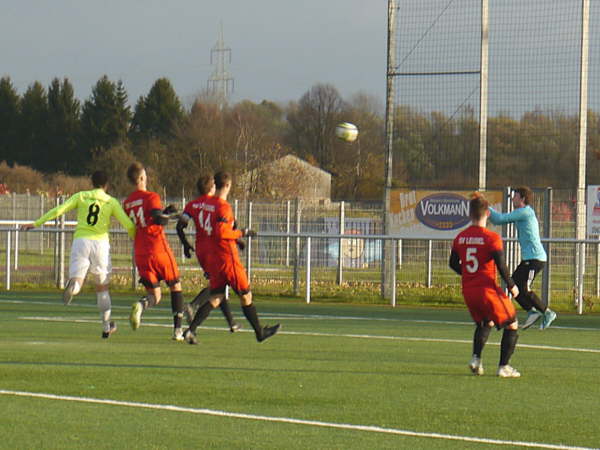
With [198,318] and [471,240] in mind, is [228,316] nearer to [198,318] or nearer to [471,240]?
[198,318]

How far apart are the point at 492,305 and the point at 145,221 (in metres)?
4.63

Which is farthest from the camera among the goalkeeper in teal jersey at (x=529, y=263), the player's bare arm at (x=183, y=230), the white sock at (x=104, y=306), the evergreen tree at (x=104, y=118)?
the evergreen tree at (x=104, y=118)

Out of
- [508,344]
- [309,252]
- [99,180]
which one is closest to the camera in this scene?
[508,344]

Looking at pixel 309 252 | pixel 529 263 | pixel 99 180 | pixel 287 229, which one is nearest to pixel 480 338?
pixel 529 263

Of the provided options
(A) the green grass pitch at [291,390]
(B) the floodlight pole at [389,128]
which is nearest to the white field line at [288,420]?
(A) the green grass pitch at [291,390]

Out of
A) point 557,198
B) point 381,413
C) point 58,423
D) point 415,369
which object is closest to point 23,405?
point 58,423

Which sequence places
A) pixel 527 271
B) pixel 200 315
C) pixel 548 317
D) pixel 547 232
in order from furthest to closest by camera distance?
pixel 547 232 < pixel 548 317 < pixel 527 271 < pixel 200 315

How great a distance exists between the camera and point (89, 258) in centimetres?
1341

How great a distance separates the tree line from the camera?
23.9 meters

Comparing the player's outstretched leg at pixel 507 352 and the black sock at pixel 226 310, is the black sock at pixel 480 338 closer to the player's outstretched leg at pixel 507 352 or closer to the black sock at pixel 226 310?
the player's outstretched leg at pixel 507 352

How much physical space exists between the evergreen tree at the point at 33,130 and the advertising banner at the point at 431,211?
238ft

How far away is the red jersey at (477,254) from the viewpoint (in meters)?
10.4

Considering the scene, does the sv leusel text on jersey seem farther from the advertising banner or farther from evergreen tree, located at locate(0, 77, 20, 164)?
evergreen tree, located at locate(0, 77, 20, 164)

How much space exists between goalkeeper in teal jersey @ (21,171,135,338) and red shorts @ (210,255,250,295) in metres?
1.30
